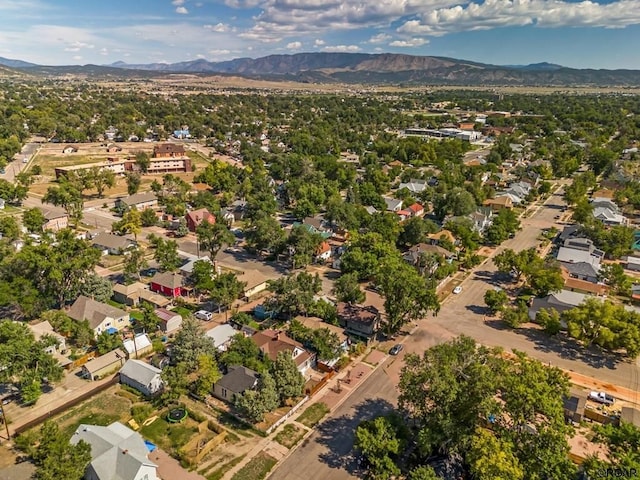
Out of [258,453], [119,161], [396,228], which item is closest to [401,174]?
[396,228]

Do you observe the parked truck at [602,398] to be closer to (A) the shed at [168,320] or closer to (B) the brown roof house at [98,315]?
(A) the shed at [168,320]

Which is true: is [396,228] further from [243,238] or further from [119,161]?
[119,161]

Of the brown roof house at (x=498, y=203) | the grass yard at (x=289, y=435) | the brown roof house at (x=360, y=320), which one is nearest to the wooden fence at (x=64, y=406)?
the grass yard at (x=289, y=435)

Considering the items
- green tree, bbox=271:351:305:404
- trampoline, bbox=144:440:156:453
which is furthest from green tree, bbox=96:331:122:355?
green tree, bbox=271:351:305:404

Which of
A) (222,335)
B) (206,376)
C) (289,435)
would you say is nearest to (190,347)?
(206,376)

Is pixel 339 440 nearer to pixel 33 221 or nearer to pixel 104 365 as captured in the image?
pixel 104 365

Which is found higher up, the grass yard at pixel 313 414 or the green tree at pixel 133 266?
the green tree at pixel 133 266
